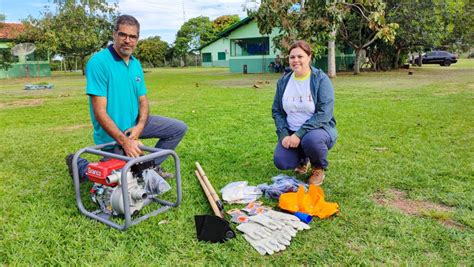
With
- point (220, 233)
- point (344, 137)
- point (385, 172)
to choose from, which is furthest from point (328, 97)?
point (344, 137)

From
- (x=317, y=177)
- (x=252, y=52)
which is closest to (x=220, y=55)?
(x=252, y=52)

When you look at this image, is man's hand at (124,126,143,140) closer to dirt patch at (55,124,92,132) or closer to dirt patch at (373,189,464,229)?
dirt patch at (373,189,464,229)

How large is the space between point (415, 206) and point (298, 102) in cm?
133

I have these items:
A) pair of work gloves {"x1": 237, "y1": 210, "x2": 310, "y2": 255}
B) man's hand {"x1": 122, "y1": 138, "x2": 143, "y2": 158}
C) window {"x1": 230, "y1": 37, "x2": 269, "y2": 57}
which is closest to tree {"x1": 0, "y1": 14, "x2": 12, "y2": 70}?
window {"x1": 230, "y1": 37, "x2": 269, "y2": 57}

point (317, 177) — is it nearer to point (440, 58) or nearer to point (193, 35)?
point (440, 58)

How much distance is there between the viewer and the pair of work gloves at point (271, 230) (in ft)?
7.96

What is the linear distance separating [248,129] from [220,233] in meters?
3.65

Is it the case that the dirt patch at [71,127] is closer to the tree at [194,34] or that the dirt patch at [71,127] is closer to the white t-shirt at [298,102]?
the white t-shirt at [298,102]

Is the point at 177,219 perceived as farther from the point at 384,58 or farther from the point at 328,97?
the point at 384,58

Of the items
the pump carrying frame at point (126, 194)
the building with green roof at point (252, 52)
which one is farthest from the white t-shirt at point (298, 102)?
the building with green roof at point (252, 52)

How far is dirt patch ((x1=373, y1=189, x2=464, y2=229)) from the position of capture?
2.78 m

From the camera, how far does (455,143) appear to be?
4.81 metres

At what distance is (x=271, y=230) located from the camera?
2586 mm

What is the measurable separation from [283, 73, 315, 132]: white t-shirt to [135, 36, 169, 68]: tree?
45495mm
